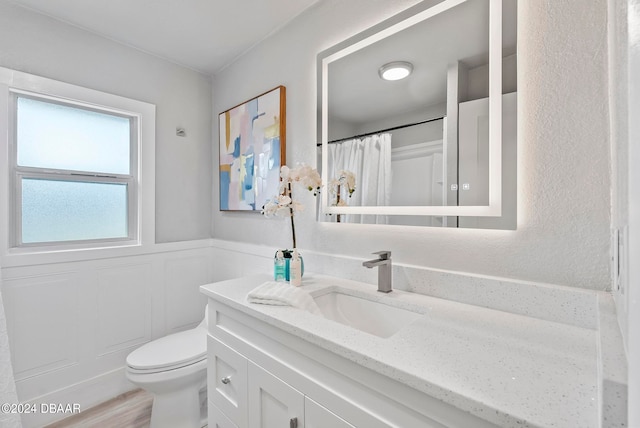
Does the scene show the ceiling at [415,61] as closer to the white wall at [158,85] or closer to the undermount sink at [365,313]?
the undermount sink at [365,313]

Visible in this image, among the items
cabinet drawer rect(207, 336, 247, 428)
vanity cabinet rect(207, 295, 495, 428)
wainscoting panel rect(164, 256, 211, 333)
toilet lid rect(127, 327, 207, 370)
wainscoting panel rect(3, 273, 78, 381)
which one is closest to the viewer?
vanity cabinet rect(207, 295, 495, 428)

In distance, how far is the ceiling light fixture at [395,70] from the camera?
1.22 meters

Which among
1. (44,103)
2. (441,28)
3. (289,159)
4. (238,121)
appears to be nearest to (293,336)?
(289,159)

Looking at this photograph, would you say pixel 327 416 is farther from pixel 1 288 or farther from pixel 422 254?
pixel 1 288

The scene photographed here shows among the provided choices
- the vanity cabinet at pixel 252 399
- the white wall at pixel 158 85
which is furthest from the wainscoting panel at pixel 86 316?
the vanity cabinet at pixel 252 399

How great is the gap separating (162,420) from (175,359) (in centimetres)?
34

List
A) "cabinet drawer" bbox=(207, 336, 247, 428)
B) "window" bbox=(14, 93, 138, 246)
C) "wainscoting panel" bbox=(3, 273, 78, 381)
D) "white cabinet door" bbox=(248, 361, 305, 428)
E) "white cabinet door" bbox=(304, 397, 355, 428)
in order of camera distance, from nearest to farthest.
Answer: "white cabinet door" bbox=(304, 397, 355, 428) → "white cabinet door" bbox=(248, 361, 305, 428) → "cabinet drawer" bbox=(207, 336, 247, 428) → "wainscoting panel" bbox=(3, 273, 78, 381) → "window" bbox=(14, 93, 138, 246)

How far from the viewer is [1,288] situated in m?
1.59

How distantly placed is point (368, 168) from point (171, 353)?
147 cm

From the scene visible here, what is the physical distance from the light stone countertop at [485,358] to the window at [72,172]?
1683 millimetres

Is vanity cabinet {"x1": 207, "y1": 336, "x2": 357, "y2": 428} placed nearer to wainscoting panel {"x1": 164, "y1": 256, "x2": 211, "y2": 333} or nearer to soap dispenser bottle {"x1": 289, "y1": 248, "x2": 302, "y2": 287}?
soap dispenser bottle {"x1": 289, "y1": 248, "x2": 302, "y2": 287}

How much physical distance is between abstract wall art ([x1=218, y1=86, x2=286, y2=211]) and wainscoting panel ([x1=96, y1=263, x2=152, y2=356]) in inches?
31.6

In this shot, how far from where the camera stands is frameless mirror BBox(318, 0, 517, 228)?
99 centimetres

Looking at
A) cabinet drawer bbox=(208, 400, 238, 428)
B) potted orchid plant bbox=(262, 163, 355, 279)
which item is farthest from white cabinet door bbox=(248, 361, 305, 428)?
potted orchid plant bbox=(262, 163, 355, 279)
